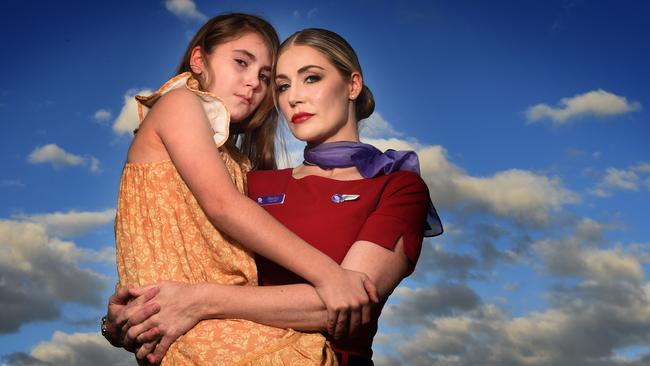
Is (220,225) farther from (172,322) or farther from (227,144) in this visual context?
(227,144)

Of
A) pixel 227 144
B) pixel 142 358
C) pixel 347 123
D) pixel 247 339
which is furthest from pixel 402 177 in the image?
pixel 142 358

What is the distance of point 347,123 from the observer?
4.38m

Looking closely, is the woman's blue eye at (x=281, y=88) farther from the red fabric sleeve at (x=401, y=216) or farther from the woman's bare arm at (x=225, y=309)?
the woman's bare arm at (x=225, y=309)

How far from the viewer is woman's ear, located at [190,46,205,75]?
436 centimetres

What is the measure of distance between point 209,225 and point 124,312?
560 millimetres

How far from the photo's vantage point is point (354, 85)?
4434mm

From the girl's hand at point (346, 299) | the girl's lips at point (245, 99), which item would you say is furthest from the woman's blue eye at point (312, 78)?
the girl's hand at point (346, 299)

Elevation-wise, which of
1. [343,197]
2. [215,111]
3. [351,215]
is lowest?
[351,215]

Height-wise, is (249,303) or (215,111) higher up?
(215,111)

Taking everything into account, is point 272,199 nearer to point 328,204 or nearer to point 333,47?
point 328,204

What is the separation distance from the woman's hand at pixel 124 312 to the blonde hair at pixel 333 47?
5.27 ft

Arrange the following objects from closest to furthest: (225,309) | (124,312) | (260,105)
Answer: (225,309) → (124,312) → (260,105)

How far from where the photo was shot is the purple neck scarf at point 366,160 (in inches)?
165

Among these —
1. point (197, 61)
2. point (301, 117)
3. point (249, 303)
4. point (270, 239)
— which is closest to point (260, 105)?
point (301, 117)
